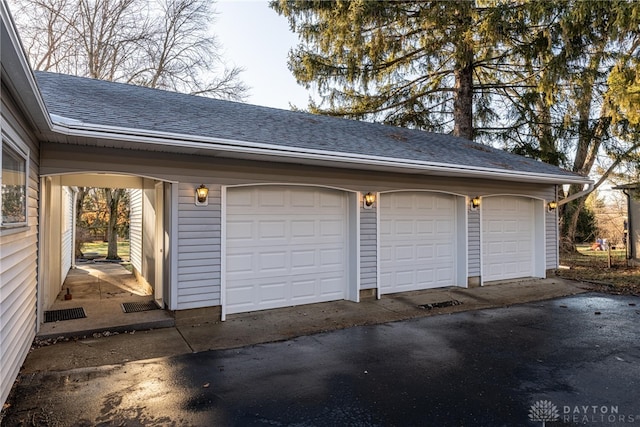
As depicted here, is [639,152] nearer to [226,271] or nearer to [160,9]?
[226,271]

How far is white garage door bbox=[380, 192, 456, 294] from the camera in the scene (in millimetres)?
7305

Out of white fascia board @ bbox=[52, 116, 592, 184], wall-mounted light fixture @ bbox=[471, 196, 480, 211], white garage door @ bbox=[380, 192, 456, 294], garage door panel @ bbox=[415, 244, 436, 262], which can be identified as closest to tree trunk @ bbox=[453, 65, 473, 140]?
white fascia board @ bbox=[52, 116, 592, 184]

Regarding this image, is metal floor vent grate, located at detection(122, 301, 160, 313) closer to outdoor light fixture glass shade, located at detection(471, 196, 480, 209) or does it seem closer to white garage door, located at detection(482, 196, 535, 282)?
outdoor light fixture glass shade, located at detection(471, 196, 480, 209)

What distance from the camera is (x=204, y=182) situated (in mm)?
5438

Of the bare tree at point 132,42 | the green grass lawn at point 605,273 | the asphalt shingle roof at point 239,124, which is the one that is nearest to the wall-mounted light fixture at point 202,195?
the asphalt shingle roof at point 239,124

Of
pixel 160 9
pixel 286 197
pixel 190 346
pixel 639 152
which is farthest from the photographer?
pixel 160 9

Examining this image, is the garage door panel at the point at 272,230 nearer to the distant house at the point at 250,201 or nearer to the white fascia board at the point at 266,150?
the distant house at the point at 250,201

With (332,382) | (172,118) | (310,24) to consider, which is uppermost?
(310,24)

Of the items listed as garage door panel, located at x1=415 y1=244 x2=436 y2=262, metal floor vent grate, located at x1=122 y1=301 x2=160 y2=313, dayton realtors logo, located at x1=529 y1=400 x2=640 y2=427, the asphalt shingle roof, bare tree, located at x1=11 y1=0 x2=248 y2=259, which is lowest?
dayton realtors logo, located at x1=529 y1=400 x2=640 y2=427

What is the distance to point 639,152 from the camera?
11.0m

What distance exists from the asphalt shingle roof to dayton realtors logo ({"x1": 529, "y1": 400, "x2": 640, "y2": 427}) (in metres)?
4.16

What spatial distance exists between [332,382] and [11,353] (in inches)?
111

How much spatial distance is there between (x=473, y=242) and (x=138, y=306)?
6563 millimetres

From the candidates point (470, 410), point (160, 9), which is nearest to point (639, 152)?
point (470, 410)
